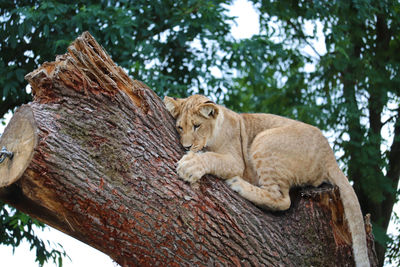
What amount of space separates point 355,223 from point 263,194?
0.84 metres

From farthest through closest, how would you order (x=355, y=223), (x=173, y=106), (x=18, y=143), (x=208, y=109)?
(x=208, y=109) → (x=173, y=106) → (x=355, y=223) → (x=18, y=143)

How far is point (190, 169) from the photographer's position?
3.72 m

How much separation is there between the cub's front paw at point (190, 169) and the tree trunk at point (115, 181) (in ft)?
0.18

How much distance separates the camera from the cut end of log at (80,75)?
11.4ft

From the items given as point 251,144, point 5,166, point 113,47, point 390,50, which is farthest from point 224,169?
point 390,50

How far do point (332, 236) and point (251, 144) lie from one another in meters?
1.29

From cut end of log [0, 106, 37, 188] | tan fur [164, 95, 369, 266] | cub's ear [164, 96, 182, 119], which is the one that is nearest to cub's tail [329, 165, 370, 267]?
tan fur [164, 95, 369, 266]

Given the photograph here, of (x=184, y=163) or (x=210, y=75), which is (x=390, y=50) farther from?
(x=184, y=163)

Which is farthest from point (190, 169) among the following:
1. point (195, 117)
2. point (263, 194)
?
point (195, 117)

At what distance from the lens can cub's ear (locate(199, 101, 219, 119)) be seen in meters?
4.70

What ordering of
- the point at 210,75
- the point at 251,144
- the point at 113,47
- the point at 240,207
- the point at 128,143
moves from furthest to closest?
1. the point at 210,75
2. the point at 113,47
3. the point at 251,144
4. the point at 240,207
5. the point at 128,143

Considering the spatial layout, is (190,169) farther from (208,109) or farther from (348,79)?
(348,79)

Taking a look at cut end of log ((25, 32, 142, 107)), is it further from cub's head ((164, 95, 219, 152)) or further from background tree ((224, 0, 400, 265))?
background tree ((224, 0, 400, 265))

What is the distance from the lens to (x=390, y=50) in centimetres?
899
